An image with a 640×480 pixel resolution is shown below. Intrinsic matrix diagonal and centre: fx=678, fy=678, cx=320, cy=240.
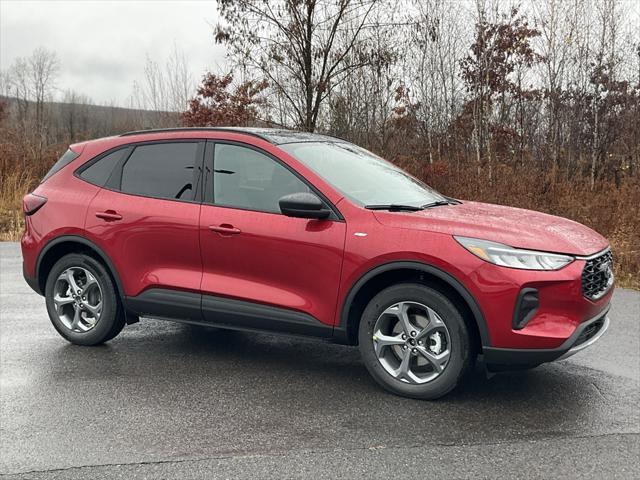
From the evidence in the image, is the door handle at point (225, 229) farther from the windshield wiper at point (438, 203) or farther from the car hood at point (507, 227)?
the windshield wiper at point (438, 203)

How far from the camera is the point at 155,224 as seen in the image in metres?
5.12

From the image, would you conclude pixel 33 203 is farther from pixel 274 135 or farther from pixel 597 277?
pixel 597 277

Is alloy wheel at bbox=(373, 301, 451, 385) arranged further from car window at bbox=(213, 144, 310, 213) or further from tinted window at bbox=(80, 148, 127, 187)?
tinted window at bbox=(80, 148, 127, 187)

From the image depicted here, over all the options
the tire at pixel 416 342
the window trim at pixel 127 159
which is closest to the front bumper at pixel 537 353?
the tire at pixel 416 342

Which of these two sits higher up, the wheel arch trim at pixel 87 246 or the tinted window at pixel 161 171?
the tinted window at pixel 161 171

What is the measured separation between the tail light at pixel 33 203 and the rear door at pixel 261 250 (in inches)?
66.4

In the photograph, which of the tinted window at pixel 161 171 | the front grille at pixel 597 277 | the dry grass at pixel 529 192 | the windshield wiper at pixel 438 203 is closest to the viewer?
the front grille at pixel 597 277

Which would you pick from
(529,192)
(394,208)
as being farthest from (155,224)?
(529,192)

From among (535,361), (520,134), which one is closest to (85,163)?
(535,361)

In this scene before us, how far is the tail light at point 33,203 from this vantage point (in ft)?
19.0

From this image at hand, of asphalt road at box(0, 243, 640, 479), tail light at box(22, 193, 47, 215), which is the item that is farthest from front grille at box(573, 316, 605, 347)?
tail light at box(22, 193, 47, 215)

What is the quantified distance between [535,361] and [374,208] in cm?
140

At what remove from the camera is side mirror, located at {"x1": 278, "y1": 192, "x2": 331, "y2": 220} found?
14.6 feet

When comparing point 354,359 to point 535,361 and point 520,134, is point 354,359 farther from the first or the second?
point 520,134
